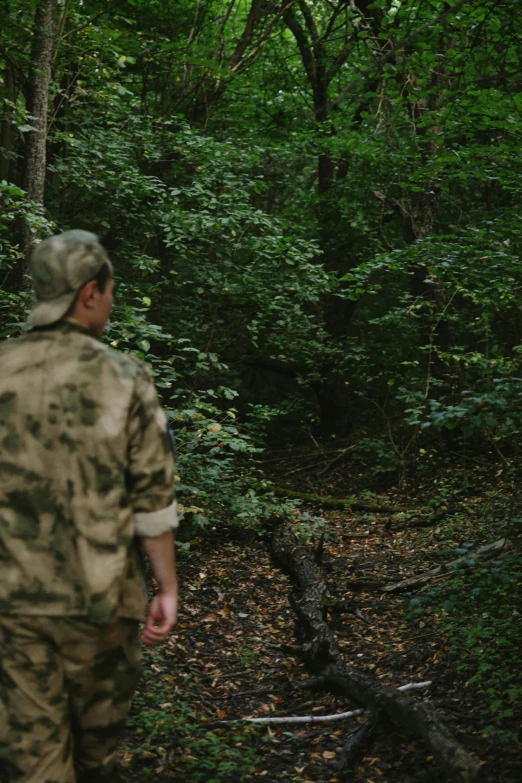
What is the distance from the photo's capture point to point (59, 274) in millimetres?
2240

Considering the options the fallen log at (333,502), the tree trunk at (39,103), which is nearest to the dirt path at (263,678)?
the fallen log at (333,502)

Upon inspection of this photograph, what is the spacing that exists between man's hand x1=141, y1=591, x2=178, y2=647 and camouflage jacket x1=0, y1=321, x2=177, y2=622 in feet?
0.60

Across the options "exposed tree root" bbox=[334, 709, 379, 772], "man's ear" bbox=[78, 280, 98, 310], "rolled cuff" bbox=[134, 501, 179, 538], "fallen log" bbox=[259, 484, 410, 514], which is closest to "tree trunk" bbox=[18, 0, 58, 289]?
"fallen log" bbox=[259, 484, 410, 514]

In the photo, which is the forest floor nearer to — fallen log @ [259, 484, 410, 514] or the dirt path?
the dirt path

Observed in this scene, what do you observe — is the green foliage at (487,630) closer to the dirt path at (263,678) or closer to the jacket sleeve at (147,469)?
the dirt path at (263,678)

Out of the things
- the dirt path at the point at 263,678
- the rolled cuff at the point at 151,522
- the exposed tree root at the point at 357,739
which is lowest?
the dirt path at the point at 263,678

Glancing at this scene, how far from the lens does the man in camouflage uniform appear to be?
214 centimetres

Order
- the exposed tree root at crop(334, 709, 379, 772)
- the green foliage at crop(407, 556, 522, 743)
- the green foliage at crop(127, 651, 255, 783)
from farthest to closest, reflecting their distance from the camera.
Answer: the green foliage at crop(407, 556, 522, 743), the exposed tree root at crop(334, 709, 379, 772), the green foliage at crop(127, 651, 255, 783)

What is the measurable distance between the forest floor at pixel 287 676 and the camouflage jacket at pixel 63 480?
175 cm

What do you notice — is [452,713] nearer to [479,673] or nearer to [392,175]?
[479,673]

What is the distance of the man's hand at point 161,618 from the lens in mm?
2309

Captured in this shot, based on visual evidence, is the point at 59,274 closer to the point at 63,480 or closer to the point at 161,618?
the point at 63,480

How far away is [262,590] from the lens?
6.83m

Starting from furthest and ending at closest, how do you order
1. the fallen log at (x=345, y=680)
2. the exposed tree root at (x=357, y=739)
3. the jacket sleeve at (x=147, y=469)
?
1. the exposed tree root at (x=357, y=739)
2. the fallen log at (x=345, y=680)
3. the jacket sleeve at (x=147, y=469)
